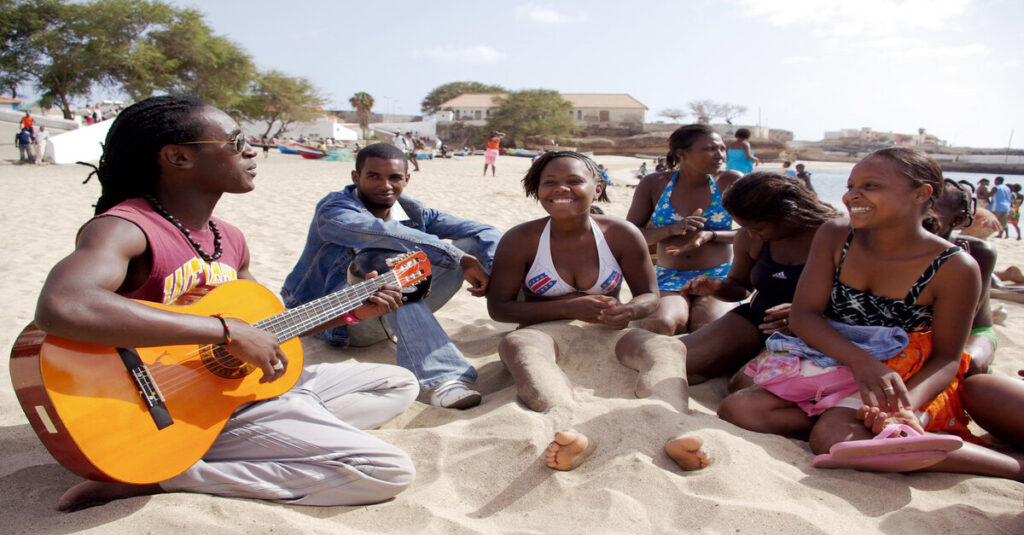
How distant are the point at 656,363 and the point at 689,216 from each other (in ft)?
6.23

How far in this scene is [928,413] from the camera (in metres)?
2.39

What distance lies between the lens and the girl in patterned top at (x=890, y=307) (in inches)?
89.4

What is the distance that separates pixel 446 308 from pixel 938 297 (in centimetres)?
314

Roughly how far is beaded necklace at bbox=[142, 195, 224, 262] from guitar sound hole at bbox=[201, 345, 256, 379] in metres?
0.36

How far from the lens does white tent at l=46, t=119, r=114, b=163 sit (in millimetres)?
18812

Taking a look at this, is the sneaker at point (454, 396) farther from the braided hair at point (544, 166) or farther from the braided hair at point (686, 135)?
the braided hair at point (686, 135)

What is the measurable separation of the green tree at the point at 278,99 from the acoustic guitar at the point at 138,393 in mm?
53028

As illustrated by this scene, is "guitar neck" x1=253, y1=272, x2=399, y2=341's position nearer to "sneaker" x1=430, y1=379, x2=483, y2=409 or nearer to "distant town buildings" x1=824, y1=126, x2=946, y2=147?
"sneaker" x1=430, y1=379, x2=483, y2=409

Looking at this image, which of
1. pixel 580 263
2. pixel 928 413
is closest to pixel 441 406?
pixel 580 263

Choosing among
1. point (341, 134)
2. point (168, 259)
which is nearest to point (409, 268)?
point (168, 259)

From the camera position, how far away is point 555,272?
3250 millimetres

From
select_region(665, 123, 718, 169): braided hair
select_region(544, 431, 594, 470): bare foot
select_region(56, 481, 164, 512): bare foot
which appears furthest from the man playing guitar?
select_region(665, 123, 718, 169): braided hair

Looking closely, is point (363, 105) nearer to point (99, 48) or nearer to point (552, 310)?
point (99, 48)

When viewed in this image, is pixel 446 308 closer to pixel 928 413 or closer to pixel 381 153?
pixel 381 153
